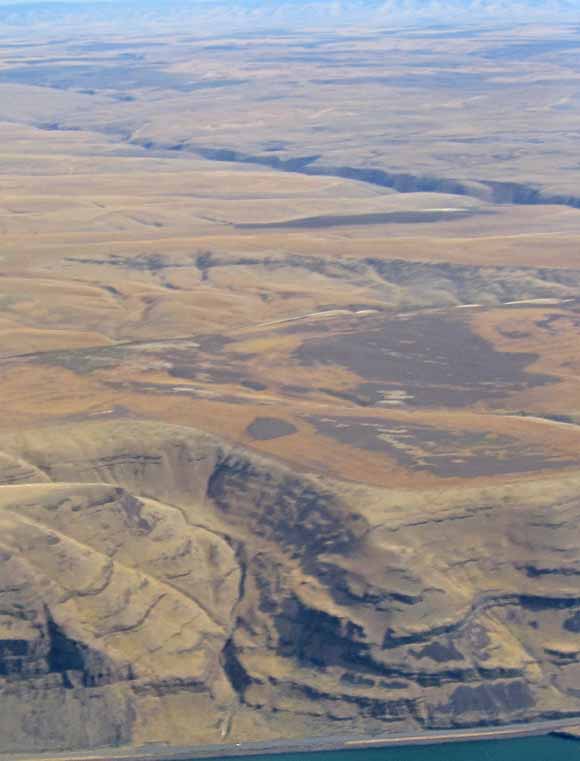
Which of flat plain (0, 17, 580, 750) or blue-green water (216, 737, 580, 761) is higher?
flat plain (0, 17, 580, 750)

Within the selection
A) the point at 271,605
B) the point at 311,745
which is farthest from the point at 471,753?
the point at 271,605

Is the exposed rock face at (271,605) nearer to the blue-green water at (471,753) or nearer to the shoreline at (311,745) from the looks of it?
the shoreline at (311,745)

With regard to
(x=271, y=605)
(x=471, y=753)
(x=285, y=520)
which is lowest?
(x=471, y=753)

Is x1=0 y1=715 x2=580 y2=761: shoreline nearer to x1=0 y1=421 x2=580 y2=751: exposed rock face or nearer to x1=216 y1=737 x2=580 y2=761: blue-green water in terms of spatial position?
x1=216 y1=737 x2=580 y2=761: blue-green water

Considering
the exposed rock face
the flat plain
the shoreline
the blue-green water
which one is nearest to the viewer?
the shoreline

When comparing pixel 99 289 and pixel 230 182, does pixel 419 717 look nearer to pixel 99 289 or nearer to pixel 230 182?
pixel 99 289

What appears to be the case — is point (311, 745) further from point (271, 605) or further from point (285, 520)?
point (285, 520)

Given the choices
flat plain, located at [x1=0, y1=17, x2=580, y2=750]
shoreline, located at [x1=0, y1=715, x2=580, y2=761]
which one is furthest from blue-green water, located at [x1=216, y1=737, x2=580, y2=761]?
flat plain, located at [x1=0, y1=17, x2=580, y2=750]
